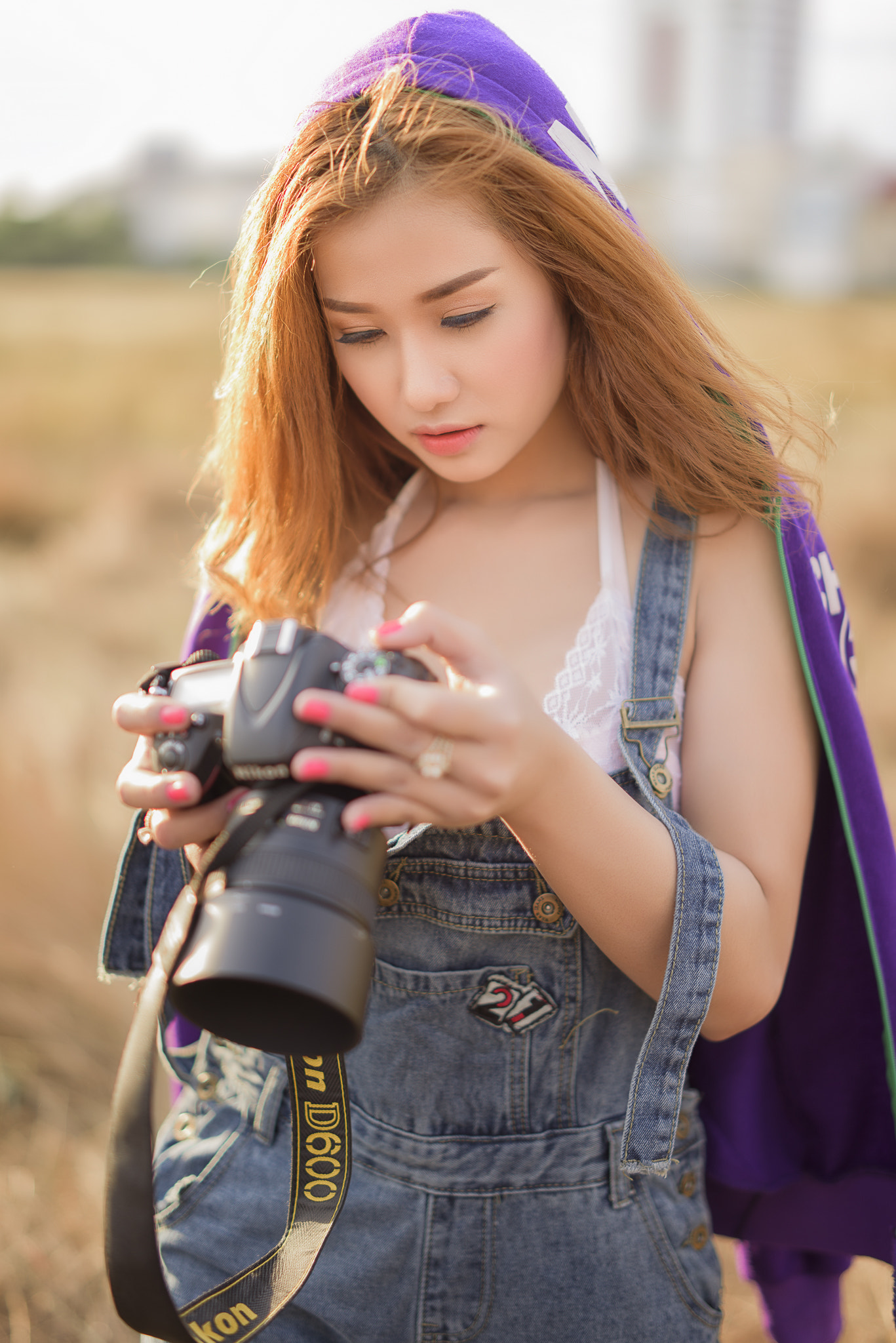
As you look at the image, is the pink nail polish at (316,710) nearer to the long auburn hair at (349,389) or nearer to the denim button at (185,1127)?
the long auburn hair at (349,389)

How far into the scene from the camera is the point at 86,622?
14.4ft

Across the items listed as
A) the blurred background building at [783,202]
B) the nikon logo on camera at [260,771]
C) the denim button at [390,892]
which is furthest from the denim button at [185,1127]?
the blurred background building at [783,202]

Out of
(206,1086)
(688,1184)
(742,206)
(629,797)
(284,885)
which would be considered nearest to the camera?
(284,885)

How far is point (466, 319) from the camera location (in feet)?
3.56

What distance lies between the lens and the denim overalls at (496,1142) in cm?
110

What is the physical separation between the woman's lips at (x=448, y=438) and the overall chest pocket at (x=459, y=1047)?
23.2 inches

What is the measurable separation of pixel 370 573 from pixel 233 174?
64.9 ft

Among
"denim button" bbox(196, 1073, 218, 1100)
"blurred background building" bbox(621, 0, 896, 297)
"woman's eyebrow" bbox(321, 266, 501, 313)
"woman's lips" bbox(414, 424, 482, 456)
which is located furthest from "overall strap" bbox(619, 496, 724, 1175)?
"blurred background building" bbox(621, 0, 896, 297)

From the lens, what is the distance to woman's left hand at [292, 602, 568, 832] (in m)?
0.77

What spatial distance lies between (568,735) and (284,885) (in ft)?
1.25

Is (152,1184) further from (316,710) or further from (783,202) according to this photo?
(783,202)

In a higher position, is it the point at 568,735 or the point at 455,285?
the point at 455,285

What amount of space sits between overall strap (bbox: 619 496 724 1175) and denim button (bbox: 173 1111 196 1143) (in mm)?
584

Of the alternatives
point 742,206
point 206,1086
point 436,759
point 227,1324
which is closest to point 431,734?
point 436,759
